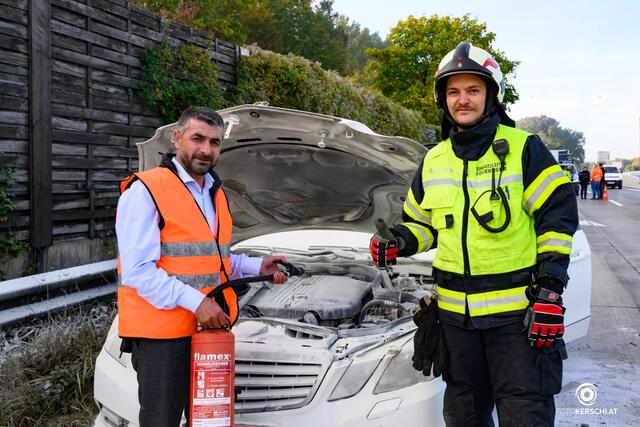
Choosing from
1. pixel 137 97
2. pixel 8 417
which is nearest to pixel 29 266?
pixel 137 97

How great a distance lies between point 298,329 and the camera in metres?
2.94

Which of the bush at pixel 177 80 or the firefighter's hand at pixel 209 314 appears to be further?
the bush at pixel 177 80

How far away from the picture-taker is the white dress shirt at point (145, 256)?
2.31 metres

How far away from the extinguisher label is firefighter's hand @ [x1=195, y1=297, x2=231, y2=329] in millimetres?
124

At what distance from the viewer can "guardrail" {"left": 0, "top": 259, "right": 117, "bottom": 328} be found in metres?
3.93

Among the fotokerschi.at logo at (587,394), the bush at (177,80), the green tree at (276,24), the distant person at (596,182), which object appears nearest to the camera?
the fotokerschi.at logo at (587,394)

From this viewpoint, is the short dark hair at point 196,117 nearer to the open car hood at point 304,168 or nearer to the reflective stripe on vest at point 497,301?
the open car hood at point 304,168

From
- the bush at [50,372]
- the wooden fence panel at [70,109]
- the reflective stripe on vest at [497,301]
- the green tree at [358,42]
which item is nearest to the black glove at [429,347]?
the reflective stripe on vest at [497,301]

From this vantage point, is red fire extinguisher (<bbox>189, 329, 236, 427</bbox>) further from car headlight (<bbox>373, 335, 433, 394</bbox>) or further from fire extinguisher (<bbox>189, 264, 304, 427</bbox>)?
car headlight (<bbox>373, 335, 433, 394</bbox>)

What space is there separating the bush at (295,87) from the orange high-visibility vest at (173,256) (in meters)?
6.29

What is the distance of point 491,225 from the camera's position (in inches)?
94.3

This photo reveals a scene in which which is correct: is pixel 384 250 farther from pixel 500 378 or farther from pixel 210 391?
pixel 210 391

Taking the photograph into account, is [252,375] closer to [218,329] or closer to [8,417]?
[218,329]

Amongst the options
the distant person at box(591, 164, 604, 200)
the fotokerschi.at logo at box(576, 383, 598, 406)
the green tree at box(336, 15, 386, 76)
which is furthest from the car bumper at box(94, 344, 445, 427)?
the green tree at box(336, 15, 386, 76)
